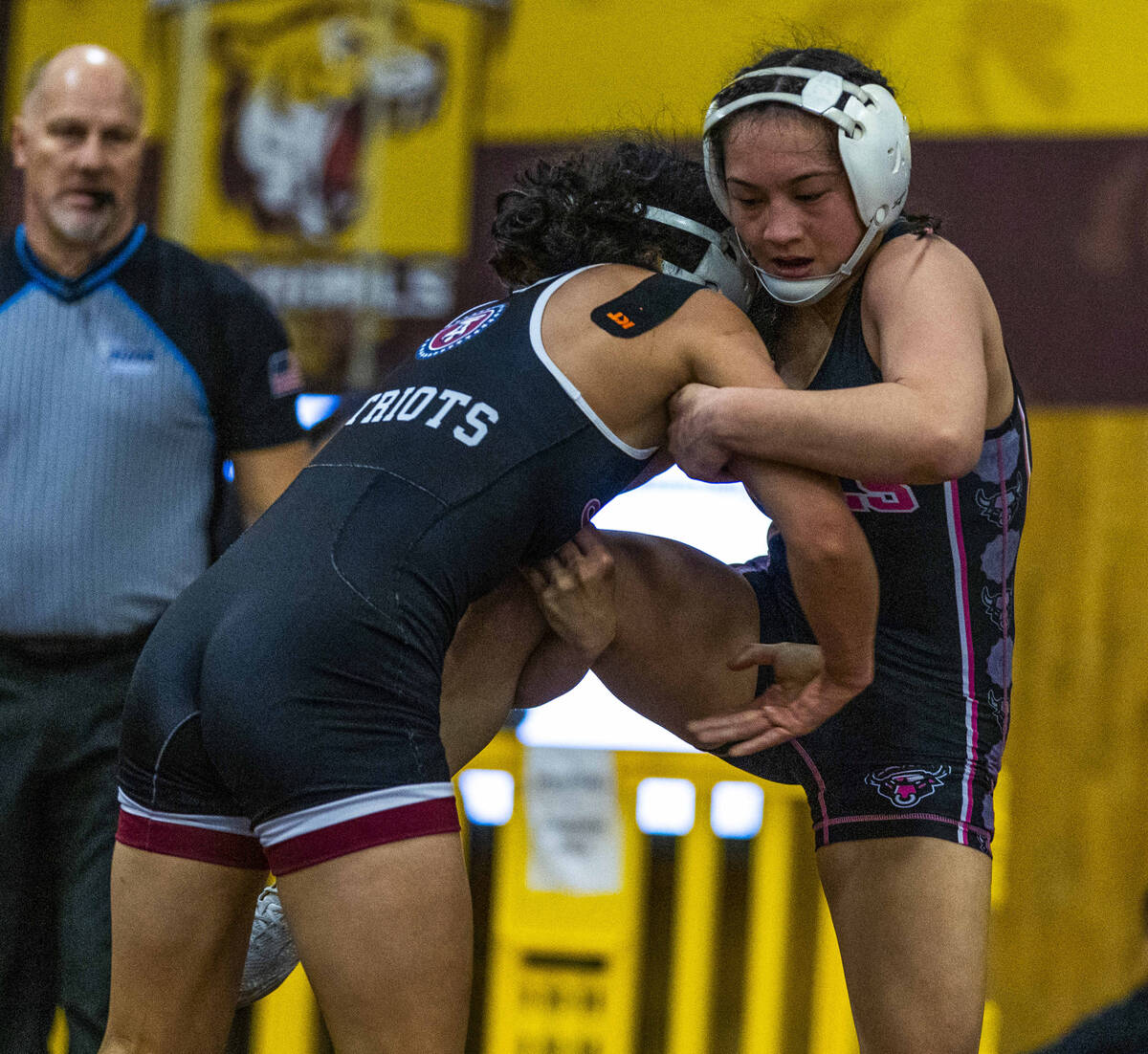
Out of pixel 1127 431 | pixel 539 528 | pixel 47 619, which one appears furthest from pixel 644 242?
pixel 1127 431

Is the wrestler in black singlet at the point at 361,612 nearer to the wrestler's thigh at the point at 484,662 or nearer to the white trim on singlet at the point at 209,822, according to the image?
the white trim on singlet at the point at 209,822

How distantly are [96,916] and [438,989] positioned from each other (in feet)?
3.70

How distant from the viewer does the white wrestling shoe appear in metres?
2.07

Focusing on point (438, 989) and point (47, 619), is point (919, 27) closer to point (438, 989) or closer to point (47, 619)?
point (47, 619)

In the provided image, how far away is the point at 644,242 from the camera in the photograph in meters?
2.09

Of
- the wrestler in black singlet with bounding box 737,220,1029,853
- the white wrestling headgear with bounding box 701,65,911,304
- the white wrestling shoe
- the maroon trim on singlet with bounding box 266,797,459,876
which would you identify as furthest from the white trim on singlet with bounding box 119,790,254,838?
the white wrestling headgear with bounding box 701,65,911,304

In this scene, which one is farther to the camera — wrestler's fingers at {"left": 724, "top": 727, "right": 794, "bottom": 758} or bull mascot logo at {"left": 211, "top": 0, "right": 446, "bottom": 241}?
bull mascot logo at {"left": 211, "top": 0, "right": 446, "bottom": 241}

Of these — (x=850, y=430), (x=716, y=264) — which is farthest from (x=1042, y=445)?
(x=850, y=430)

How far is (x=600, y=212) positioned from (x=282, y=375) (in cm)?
105

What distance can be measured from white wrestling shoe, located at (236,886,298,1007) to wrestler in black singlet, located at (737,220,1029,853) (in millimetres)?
833

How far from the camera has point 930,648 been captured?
7.39 ft

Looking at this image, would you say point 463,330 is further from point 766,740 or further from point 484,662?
point 766,740

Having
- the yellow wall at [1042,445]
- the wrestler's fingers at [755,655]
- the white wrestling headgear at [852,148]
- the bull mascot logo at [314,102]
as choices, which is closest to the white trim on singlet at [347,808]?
the wrestler's fingers at [755,655]

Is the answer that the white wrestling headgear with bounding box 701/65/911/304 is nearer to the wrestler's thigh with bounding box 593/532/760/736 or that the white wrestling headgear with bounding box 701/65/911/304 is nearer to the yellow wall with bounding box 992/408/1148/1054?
the wrestler's thigh with bounding box 593/532/760/736
